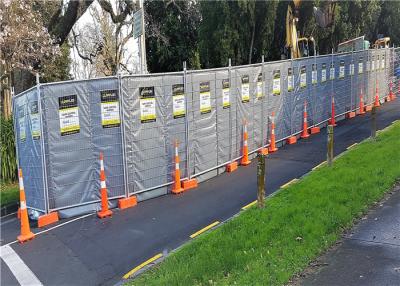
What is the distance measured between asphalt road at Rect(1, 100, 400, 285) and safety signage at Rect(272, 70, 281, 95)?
9.88 feet

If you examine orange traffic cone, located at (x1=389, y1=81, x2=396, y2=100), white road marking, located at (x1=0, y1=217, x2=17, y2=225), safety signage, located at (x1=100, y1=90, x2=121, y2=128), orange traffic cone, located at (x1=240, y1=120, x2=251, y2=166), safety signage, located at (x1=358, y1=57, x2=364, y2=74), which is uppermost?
safety signage, located at (x1=358, y1=57, x2=364, y2=74)

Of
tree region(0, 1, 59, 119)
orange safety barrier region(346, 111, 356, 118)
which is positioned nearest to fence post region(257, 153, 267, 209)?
tree region(0, 1, 59, 119)

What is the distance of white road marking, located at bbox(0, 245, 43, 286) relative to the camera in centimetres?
602

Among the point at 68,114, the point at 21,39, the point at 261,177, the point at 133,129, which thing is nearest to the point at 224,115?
the point at 133,129

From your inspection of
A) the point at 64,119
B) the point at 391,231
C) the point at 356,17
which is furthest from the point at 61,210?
the point at 356,17

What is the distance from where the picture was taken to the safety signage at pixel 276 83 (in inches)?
538

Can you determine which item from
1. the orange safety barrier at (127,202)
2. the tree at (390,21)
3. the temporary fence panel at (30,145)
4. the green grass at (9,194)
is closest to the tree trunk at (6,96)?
the green grass at (9,194)

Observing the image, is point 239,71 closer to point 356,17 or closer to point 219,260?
point 219,260

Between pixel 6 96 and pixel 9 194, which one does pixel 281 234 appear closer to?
pixel 9 194

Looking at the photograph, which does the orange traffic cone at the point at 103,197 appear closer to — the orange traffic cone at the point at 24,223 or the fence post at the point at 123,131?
the fence post at the point at 123,131

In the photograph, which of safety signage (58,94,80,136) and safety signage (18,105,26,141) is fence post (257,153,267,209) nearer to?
safety signage (58,94,80,136)

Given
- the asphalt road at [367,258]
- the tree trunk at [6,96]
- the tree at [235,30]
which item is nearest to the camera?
the asphalt road at [367,258]

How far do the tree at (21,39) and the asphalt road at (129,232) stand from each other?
7739 millimetres

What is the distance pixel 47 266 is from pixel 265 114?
8455 millimetres
